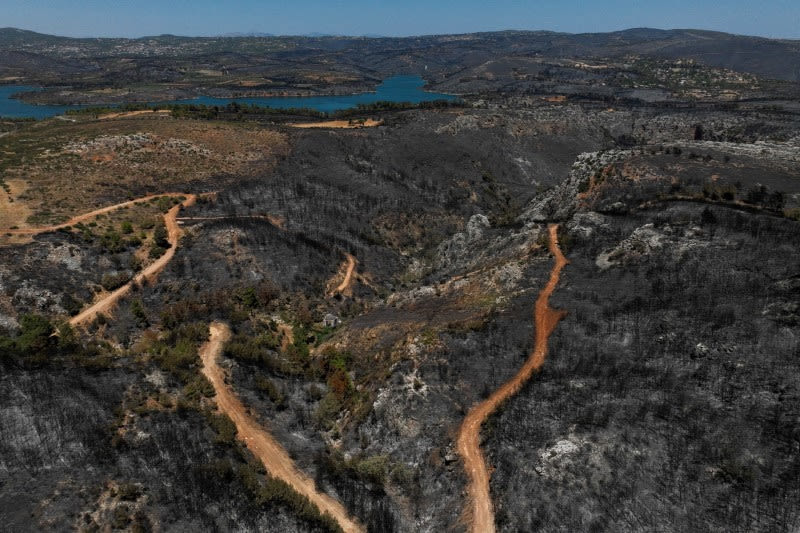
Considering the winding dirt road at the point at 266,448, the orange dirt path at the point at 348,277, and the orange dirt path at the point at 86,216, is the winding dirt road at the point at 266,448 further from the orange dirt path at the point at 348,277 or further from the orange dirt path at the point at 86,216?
the orange dirt path at the point at 86,216

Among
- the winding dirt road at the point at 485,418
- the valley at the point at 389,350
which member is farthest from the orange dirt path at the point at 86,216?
the winding dirt road at the point at 485,418

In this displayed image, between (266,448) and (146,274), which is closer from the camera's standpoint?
(266,448)

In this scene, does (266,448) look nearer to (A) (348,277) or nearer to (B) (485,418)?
(B) (485,418)

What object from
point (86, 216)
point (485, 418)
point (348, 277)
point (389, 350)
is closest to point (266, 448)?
point (389, 350)

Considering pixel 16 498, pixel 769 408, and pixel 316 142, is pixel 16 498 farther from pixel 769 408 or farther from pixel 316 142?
pixel 316 142

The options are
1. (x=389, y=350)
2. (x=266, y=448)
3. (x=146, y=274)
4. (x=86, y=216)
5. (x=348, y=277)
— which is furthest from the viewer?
(x=348, y=277)

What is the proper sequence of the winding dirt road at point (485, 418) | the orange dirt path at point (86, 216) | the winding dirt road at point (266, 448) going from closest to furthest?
the winding dirt road at point (485, 418) → the winding dirt road at point (266, 448) → the orange dirt path at point (86, 216)

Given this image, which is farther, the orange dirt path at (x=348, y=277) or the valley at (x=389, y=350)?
the orange dirt path at (x=348, y=277)
